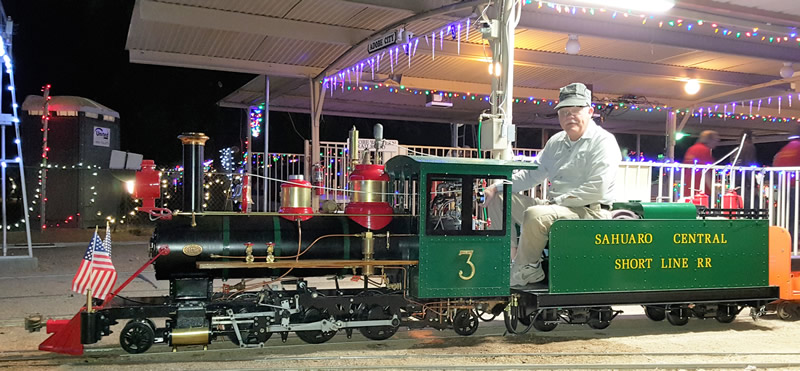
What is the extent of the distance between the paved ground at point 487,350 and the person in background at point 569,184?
0.86 m

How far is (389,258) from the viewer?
6.02m

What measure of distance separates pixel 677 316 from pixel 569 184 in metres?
2.25

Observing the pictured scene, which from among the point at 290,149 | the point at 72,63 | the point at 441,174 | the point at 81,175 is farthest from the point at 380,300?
the point at 72,63

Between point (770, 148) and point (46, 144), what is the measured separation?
31.1m

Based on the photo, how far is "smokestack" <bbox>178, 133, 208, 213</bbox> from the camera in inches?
209

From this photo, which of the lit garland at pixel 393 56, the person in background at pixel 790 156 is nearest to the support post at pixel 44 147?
the lit garland at pixel 393 56

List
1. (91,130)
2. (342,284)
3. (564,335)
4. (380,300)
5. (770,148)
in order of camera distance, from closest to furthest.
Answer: (380,300)
(564,335)
(342,284)
(91,130)
(770,148)

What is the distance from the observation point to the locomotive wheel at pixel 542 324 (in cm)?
629

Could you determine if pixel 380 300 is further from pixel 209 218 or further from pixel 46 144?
pixel 46 144

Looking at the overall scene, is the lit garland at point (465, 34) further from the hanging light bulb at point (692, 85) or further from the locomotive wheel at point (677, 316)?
the locomotive wheel at point (677, 316)

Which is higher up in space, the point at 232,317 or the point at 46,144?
the point at 46,144

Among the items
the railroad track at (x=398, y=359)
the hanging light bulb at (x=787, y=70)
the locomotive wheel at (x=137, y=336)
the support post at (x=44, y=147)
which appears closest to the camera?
the railroad track at (x=398, y=359)

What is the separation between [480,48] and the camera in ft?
40.3

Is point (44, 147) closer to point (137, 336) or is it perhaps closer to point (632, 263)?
point (137, 336)
